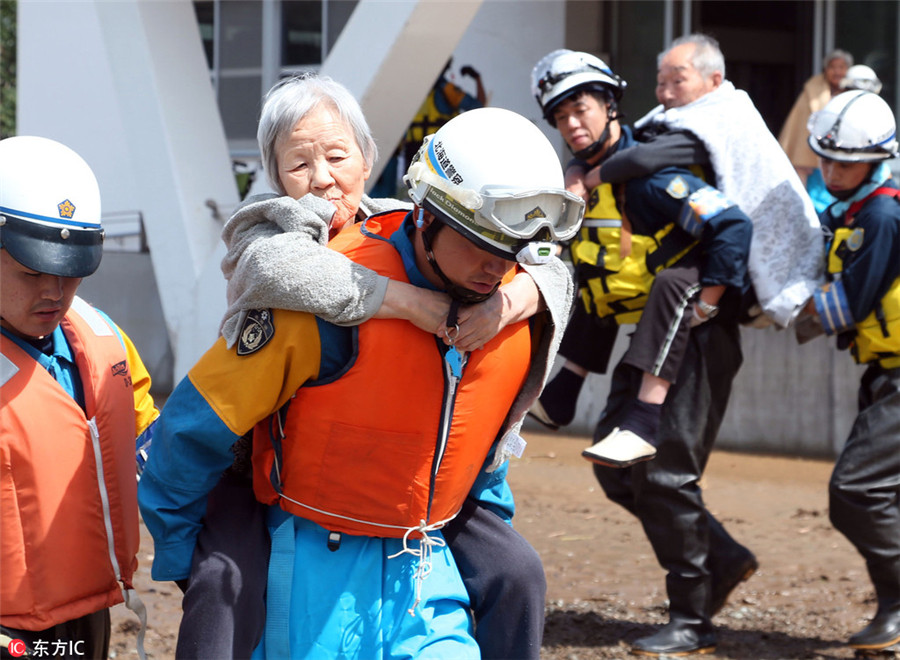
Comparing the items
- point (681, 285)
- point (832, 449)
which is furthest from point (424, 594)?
point (832, 449)

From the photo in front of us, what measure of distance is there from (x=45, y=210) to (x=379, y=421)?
3.00ft

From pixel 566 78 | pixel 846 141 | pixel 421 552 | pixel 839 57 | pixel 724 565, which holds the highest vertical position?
pixel 566 78

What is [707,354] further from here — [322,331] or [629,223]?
[322,331]

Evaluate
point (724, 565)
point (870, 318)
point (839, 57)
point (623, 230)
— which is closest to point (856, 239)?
point (870, 318)

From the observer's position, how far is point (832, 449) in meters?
8.40

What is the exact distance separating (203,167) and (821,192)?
4780 millimetres

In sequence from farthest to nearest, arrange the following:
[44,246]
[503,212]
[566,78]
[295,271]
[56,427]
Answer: [566,78] → [56,427] → [44,246] → [295,271] → [503,212]

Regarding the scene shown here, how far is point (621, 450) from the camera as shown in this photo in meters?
4.45

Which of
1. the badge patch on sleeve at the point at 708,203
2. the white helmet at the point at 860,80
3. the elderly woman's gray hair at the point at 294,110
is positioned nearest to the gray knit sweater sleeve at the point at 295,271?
the elderly woman's gray hair at the point at 294,110

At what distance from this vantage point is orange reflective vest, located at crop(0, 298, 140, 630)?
8.93 feet

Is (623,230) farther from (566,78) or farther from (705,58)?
(705,58)

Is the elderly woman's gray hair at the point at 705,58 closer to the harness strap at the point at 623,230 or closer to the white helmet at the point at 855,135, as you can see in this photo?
the white helmet at the point at 855,135

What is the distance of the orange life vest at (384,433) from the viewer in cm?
246

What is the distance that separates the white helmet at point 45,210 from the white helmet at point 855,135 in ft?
10.0
